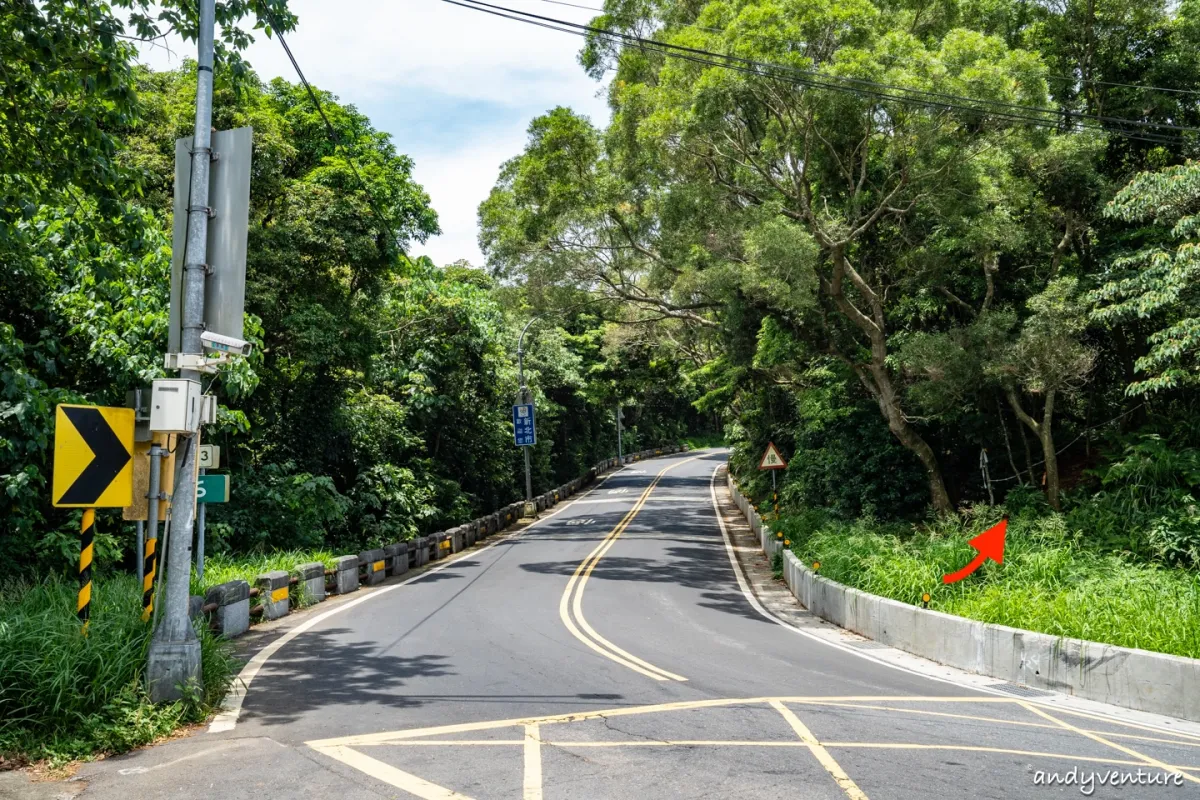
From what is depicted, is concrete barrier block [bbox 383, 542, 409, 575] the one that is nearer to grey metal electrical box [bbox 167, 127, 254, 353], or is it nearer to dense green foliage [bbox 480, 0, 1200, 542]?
dense green foliage [bbox 480, 0, 1200, 542]

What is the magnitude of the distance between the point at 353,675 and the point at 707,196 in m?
13.6

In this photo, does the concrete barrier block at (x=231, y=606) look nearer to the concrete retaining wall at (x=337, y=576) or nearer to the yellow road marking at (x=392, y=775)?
the concrete retaining wall at (x=337, y=576)

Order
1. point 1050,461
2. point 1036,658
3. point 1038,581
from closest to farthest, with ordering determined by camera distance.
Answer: point 1036,658 → point 1038,581 → point 1050,461

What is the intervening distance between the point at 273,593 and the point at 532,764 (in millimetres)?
8573

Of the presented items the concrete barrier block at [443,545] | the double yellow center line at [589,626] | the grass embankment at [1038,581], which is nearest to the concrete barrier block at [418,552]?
the concrete barrier block at [443,545]

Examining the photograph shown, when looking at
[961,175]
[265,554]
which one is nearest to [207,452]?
[265,554]

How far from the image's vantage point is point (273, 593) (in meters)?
13.1

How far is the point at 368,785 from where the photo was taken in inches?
219

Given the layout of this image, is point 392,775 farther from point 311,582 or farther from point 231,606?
point 311,582

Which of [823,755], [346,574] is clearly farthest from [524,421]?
[823,755]

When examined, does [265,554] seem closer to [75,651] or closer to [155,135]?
[155,135]

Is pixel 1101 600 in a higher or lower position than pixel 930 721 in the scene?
higher

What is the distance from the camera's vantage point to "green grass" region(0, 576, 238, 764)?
249 inches

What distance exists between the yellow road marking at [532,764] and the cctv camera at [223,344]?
4.00 m
